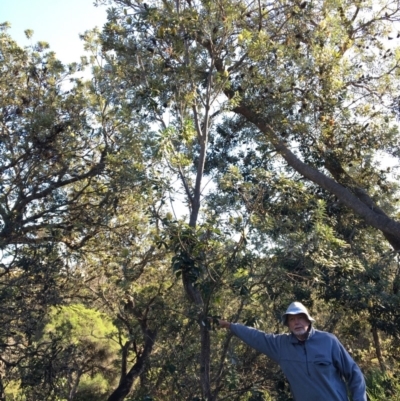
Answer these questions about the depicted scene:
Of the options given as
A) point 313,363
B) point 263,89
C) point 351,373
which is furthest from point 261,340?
point 263,89

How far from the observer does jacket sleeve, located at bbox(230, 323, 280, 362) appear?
301 cm

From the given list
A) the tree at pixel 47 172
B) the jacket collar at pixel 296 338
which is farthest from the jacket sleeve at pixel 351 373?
the tree at pixel 47 172

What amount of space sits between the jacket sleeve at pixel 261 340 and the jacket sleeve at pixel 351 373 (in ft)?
1.23

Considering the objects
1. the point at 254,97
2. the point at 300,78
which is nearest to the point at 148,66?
the point at 254,97

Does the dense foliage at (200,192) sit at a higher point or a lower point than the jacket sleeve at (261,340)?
higher

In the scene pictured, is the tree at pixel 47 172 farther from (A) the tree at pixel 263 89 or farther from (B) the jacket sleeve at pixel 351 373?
(B) the jacket sleeve at pixel 351 373

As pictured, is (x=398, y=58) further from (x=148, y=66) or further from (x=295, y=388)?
(x=295, y=388)

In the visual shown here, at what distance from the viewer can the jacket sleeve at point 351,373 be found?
271cm

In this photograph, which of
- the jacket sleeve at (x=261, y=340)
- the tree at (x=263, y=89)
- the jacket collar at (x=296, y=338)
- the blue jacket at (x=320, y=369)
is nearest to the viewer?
the blue jacket at (x=320, y=369)

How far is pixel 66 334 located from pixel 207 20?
8474 millimetres

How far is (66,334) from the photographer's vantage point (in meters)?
11.2

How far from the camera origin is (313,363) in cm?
278

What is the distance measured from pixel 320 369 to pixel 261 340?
0.45 m

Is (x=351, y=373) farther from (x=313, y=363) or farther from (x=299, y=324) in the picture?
(x=299, y=324)
